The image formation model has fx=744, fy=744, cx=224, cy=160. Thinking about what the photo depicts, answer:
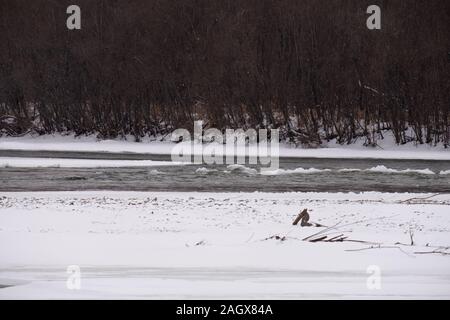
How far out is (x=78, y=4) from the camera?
35875mm

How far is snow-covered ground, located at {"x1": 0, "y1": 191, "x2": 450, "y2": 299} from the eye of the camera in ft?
30.5

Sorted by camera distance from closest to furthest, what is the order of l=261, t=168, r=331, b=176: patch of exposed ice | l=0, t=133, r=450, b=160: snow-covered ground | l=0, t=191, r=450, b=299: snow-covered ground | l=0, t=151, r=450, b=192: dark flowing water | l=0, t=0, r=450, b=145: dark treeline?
1. l=0, t=191, r=450, b=299: snow-covered ground
2. l=0, t=151, r=450, b=192: dark flowing water
3. l=261, t=168, r=331, b=176: patch of exposed ice
4. l=0, t=133, r=450, b=160: snow-covered ground
5. l=0, t=0, r=450, b=145: dark treeline

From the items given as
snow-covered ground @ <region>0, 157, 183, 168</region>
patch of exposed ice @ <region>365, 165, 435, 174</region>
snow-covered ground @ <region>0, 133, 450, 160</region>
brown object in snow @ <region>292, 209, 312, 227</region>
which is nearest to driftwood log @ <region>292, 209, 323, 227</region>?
brown object in snow @ <region>292, 209, 312, 227</region>

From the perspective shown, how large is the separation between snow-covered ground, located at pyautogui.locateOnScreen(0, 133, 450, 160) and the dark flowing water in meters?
3.65

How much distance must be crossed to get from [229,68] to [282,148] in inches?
215

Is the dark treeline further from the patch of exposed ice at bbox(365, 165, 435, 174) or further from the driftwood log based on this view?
the driftwood log

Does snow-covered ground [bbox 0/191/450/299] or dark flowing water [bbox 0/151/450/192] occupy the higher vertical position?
snow-covered ground [bbox 0/191/450/299]

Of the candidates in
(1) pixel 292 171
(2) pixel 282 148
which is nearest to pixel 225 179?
(1) pixel 292 171

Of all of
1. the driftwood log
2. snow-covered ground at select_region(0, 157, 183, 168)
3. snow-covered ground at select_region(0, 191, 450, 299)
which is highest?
the driftwood log

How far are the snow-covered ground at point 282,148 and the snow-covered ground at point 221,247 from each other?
10897 mm

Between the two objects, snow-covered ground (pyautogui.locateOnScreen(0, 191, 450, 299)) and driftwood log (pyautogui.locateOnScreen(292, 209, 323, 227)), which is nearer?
snow-covered ground (pyautogui.locateOnScreen(0, 191, 450, 299))

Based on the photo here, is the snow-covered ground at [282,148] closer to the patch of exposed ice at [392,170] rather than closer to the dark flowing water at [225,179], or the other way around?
the dark flowing water at [225,179]

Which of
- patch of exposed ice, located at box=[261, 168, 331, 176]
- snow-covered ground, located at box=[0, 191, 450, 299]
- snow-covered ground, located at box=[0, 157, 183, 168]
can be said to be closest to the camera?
snow-covered ground, located at box=[0, 191, 450, 299]
